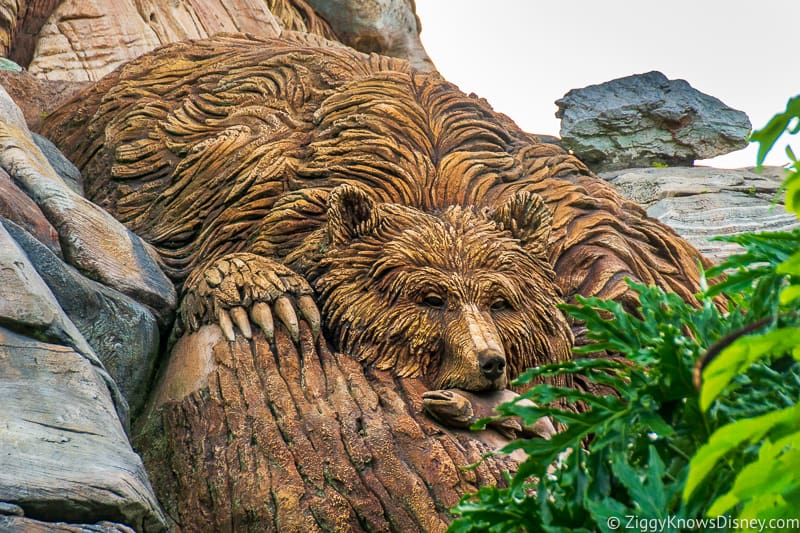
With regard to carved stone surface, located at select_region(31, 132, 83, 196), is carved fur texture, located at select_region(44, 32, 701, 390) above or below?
above

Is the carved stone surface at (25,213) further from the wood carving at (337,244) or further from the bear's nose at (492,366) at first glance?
the bear's nose at (492,366)

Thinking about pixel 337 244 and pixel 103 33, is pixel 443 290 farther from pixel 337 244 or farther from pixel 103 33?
pixel 103 33

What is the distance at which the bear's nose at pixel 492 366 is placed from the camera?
465cm

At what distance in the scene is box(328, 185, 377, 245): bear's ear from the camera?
539cm

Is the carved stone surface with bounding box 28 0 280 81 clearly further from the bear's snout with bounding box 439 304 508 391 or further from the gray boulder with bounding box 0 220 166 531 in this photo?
the bear's snout with bounding box 439 304 508 391

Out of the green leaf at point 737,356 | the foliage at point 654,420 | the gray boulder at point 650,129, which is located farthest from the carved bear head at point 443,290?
the gray boulder at point 650,129

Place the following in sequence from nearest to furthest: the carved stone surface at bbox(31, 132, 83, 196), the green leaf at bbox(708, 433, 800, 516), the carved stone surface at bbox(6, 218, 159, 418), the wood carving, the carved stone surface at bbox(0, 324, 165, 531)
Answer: the green leaf at bbox(708, 433, 800, 516) → the carved stone surface at bbox(0, 324, 165, 531) → the wood carving → the carved stone surface at bbox(6, 218, 159, 418) → the carved stone surface at bbox(31, 132, 83, 196)

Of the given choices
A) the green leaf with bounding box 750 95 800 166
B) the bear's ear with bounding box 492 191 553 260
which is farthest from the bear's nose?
the green leaf with bounding box 750 95 800 166

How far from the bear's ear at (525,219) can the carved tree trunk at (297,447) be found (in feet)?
3.77

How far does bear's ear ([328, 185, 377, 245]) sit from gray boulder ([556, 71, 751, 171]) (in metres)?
5.10

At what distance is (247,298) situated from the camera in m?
5.15

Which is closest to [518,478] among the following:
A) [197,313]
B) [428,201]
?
[197,313]

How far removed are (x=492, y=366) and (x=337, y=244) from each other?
1213mm

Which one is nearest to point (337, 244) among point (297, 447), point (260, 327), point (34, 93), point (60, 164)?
point (260, 327)
